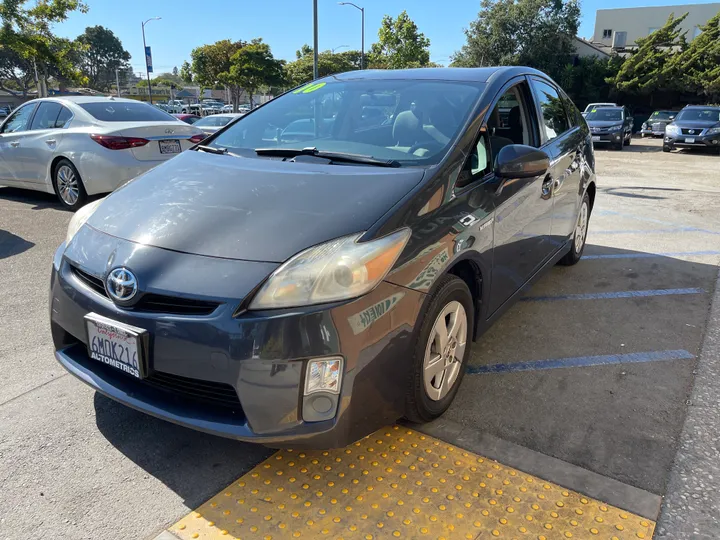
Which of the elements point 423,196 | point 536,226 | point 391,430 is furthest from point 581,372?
point 423,196

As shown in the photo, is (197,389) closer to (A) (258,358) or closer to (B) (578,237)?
(A) (258,358)

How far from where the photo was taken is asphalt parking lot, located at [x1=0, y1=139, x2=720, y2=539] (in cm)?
219

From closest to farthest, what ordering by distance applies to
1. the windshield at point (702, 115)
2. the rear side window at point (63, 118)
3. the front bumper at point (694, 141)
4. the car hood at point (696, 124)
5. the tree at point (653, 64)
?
the rear side window at point (63, 118), the front bumper at point (694, 141), the car hood at point (696, 124), the windshield at point (702, 115), the tree at point (653, 64)

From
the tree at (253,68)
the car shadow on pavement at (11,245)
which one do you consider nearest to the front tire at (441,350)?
the car shadow on pavement at (11,245)

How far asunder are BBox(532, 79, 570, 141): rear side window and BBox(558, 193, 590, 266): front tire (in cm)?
84

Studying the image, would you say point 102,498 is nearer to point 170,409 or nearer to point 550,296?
point 170,409

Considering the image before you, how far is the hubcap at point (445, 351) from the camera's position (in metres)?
2.46

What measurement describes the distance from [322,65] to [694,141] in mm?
50751

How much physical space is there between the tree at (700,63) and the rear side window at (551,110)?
105 feet

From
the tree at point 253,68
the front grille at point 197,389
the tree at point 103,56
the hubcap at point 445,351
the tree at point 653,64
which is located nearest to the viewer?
the front grille at point 197,389

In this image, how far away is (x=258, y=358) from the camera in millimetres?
1955

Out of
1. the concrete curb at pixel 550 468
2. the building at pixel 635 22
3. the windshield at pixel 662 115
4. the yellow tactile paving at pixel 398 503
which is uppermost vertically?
the building at pixel 635 22

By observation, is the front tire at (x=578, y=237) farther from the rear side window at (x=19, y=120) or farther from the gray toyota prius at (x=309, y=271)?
the rear side window at (x=19, y=120)

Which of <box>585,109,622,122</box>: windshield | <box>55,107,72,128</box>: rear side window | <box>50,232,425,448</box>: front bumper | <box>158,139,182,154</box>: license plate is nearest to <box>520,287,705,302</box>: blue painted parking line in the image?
<box>50,232,425,448</box>: front bumper
